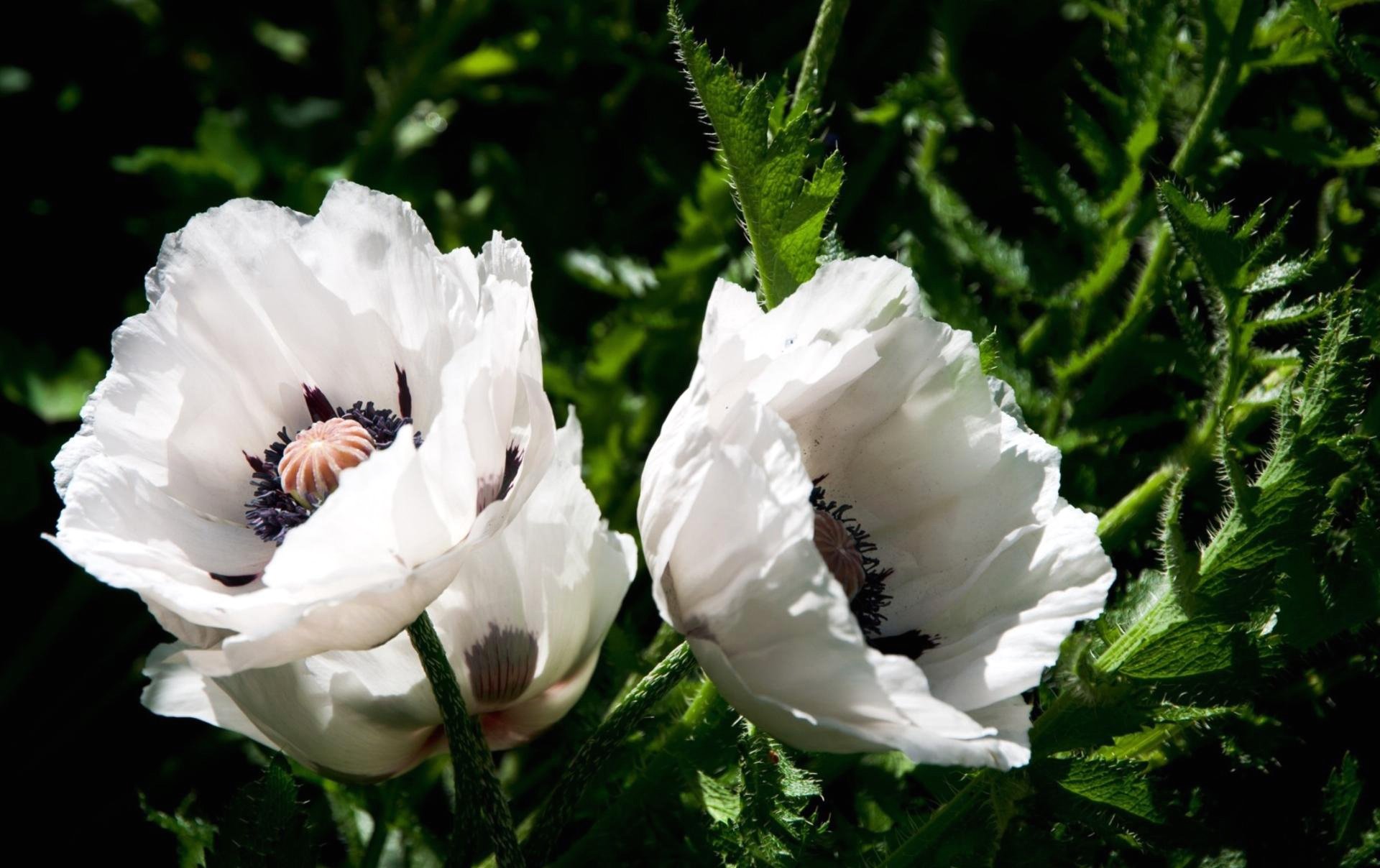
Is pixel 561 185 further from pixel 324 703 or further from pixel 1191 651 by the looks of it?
pixel 1191 651

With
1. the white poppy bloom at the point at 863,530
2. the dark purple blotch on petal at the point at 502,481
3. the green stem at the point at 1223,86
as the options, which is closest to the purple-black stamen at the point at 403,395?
the dark purple blotch on petal at the point at 502,481

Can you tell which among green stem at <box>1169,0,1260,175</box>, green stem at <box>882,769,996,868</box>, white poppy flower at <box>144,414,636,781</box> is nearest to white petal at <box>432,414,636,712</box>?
white poppy flower at <box>144,414,636,781</box>

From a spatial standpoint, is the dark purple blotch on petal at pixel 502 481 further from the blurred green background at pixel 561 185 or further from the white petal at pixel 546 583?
the blurred green background at pixel 561 185

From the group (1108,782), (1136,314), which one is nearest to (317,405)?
(1108,782)

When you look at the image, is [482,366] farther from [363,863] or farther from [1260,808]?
[1260,808]

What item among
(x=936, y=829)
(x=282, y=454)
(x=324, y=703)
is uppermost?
(x=282, y=454)

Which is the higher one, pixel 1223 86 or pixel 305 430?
pixel 1223 86
